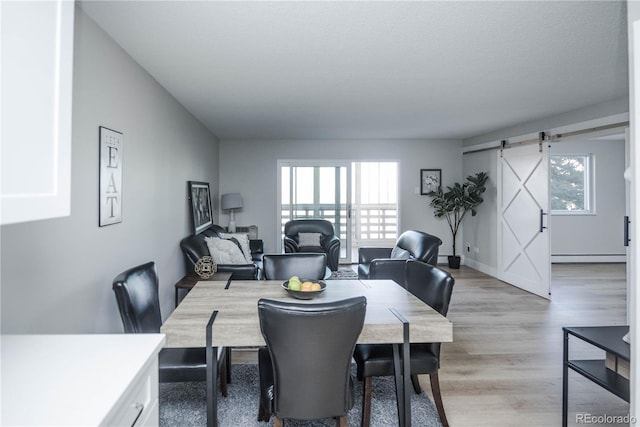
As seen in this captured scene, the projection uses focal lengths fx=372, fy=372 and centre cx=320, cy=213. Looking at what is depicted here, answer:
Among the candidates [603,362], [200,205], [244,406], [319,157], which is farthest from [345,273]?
[603,362]

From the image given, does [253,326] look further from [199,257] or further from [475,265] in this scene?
[475,265]

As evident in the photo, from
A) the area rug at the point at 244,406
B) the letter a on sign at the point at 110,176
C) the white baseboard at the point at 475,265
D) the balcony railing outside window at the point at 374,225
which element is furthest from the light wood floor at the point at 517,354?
the balcony railing outside window at the point at 374,225

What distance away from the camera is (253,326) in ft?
5.55

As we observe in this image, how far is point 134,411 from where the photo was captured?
1.01m

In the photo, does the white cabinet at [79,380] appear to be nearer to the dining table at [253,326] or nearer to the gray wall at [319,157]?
the dining table at [253,326]

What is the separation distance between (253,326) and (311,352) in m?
0.32

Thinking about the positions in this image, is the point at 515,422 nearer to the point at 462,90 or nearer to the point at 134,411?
the point at 134,411

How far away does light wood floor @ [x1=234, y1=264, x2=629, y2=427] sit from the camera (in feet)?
7.91

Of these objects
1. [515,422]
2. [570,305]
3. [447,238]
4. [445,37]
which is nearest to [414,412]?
[515,422]

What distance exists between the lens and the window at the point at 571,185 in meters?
7.34

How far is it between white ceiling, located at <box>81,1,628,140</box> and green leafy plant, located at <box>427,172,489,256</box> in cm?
191

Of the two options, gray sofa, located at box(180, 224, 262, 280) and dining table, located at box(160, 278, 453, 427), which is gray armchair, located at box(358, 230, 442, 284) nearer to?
gray sofa, located at box(180, 224, 262, 280)

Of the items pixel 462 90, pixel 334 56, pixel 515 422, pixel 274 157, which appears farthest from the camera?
pixel 274 157

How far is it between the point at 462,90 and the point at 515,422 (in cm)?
290
